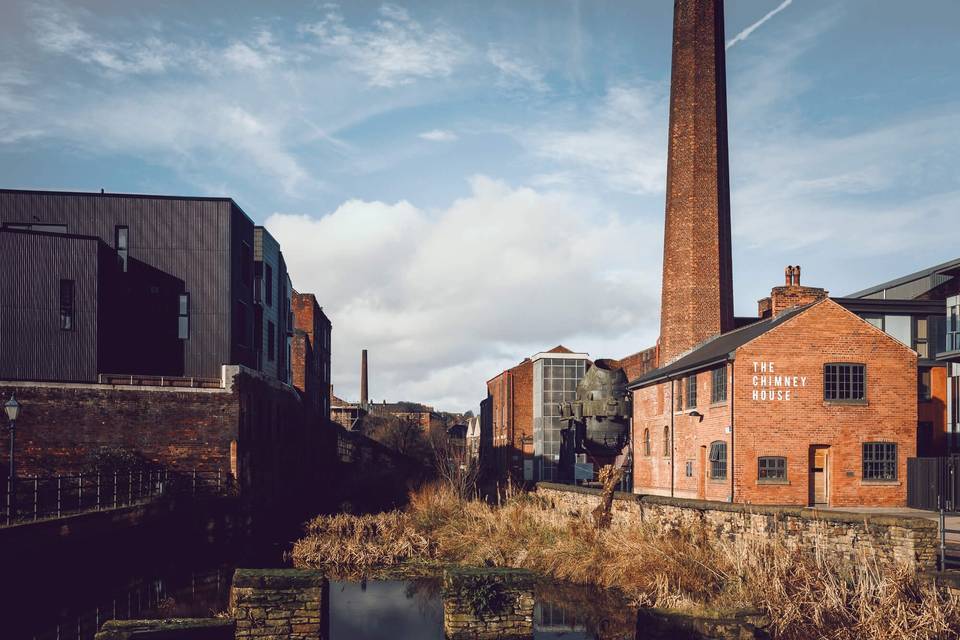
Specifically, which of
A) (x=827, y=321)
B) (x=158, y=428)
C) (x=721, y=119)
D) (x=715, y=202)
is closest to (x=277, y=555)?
(x=158, y=428)

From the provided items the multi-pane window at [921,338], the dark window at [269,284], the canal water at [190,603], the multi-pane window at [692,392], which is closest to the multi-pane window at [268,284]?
the dark window at [269,284]

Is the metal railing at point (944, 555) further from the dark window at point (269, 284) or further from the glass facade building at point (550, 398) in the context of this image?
the glass facade building at point (550, 398)

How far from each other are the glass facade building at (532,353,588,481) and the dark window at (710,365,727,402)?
23999 millimetres

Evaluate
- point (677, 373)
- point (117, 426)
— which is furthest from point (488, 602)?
point (677, 373)

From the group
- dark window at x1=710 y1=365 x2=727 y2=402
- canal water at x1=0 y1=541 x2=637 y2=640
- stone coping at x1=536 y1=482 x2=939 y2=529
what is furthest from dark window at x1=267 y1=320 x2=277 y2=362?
stone coping at x1=536 y1=482 x2=939 y2=529

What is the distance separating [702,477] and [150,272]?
2132 cm

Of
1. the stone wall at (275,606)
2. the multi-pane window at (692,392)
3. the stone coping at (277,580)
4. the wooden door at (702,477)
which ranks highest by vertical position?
the multi-pane window at (692,392)

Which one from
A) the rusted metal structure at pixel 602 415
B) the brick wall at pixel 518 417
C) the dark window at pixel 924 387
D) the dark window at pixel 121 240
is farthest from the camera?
the brick wall at pixel 518 417

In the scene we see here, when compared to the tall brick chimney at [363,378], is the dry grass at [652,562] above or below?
below

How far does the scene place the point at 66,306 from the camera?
30094 millimetres

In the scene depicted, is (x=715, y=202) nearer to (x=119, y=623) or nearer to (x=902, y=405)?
(x=902, y=405)

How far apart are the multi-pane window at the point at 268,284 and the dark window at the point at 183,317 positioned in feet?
21.4

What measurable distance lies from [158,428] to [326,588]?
1993 cm

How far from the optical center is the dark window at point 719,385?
29.0 metres
